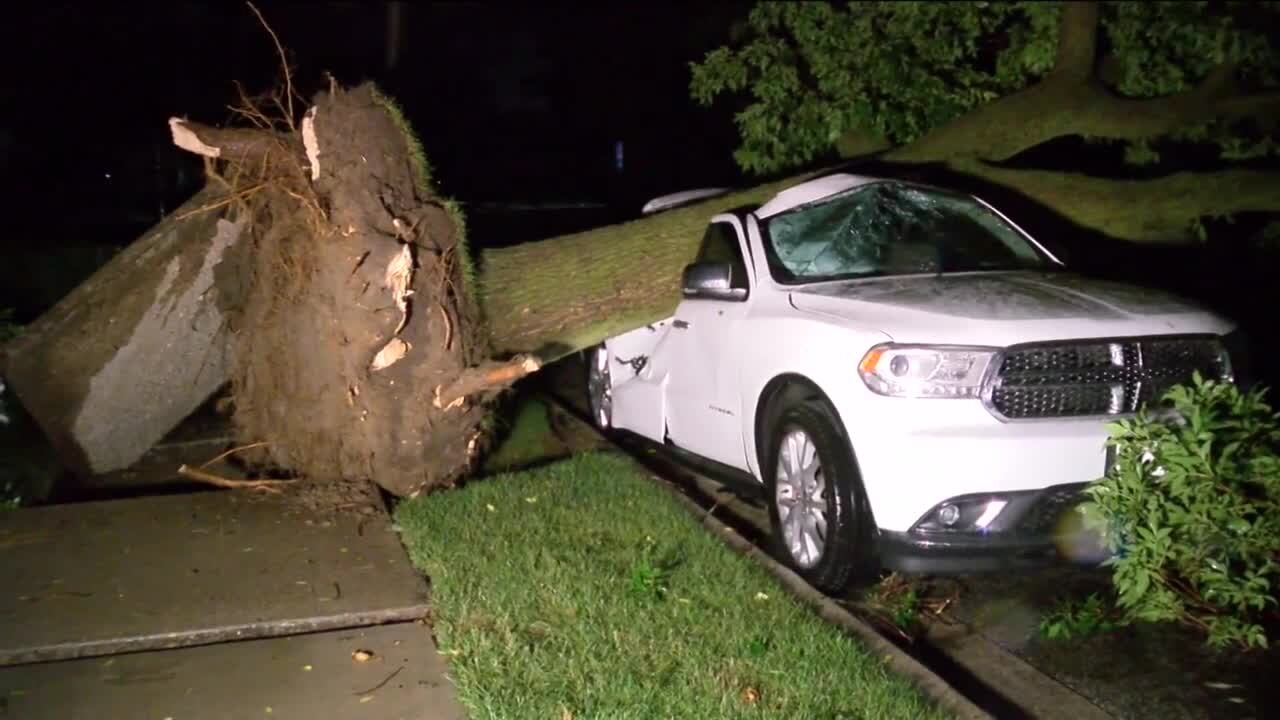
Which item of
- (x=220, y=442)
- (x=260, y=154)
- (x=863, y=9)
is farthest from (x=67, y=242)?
(x=863, y=9)

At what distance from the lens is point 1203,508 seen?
16.9 ft

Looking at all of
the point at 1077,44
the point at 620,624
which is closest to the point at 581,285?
the point at 620,624

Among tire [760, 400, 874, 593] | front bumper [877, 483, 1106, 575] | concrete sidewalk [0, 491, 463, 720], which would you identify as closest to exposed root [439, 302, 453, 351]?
concrete sidewalk [0, 491, 463, 720]

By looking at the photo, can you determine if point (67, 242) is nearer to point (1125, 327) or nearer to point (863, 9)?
point (863, 9)

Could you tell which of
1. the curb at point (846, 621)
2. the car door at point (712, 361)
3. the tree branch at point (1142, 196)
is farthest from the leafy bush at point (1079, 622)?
the tree branch at point (1142, 196)

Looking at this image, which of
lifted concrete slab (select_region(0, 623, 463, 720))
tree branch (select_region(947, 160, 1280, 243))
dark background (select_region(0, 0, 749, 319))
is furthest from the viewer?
dark background (select_region(0, 0, 749, 319))

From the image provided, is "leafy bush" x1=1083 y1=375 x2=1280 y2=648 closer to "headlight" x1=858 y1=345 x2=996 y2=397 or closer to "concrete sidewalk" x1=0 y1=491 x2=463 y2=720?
"headlight" x1=858 y1=345 x2=996 y2=397

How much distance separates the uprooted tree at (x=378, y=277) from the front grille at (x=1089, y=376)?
2611 mm

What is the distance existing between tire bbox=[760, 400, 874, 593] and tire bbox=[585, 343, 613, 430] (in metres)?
2.72

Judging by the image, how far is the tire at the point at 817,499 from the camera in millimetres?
5656

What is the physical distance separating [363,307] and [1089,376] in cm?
→ 383

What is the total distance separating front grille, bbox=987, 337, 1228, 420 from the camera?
17.7 feet

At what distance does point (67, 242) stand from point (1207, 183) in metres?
12.1

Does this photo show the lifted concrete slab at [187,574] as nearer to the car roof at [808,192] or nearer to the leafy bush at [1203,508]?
the car roof at [808,192]
